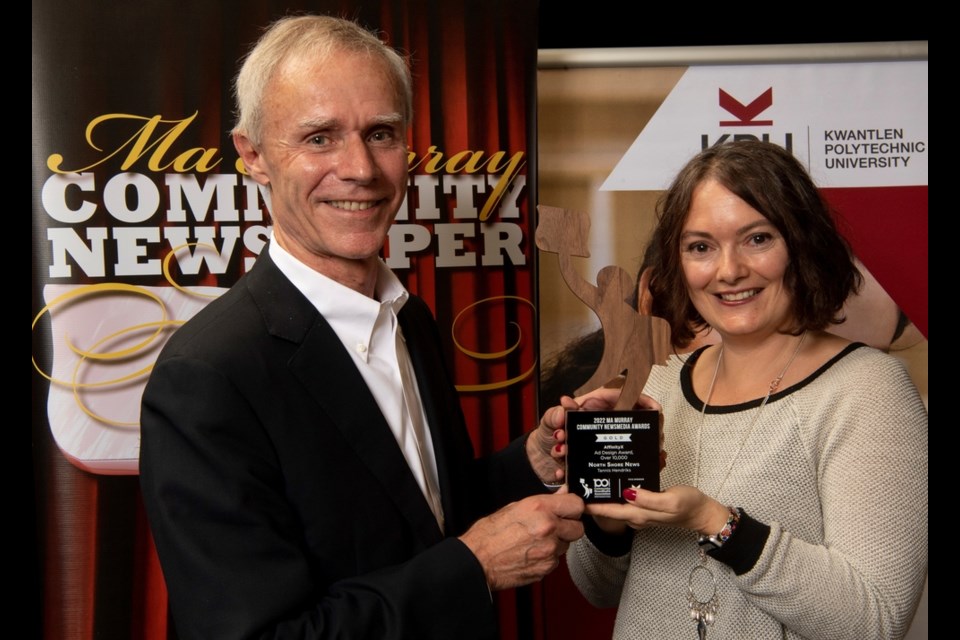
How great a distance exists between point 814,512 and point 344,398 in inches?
39.7

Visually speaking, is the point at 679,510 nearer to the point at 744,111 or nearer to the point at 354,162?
the point at 354,162

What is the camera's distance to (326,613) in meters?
1.65

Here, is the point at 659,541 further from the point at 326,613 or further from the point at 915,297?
the point at 915,297

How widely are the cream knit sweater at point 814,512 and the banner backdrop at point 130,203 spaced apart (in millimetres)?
1564

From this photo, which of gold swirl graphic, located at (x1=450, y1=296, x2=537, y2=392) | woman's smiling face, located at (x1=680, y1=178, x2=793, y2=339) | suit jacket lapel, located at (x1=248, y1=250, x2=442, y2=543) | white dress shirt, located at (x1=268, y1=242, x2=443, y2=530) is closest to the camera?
suit jacket lapel, located at (x1=248, y1=250, x2=442, y2=543)

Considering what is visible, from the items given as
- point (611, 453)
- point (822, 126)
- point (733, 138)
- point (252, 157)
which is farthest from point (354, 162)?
point (822, 126)

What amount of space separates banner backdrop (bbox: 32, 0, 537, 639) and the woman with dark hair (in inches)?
49.3

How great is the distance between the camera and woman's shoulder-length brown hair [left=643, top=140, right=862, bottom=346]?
1996 mm

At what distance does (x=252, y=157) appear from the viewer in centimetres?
200

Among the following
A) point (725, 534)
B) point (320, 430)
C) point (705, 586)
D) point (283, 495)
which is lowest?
point (705, 586)

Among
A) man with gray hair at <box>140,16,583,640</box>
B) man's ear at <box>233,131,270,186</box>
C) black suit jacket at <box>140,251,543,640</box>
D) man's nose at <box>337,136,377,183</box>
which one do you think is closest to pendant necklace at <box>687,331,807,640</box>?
man with gray hair at <box>140,16,583,640</box>

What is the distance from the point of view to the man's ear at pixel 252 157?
198cm

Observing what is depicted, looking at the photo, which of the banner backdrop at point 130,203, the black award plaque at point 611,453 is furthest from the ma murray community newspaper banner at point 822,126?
the black award plaque at point 611,453

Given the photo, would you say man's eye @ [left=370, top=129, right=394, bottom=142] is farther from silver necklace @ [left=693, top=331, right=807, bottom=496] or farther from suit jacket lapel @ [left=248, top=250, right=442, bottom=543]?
silver necklace @ [left=693, top=331, right=807, bottom=496]
